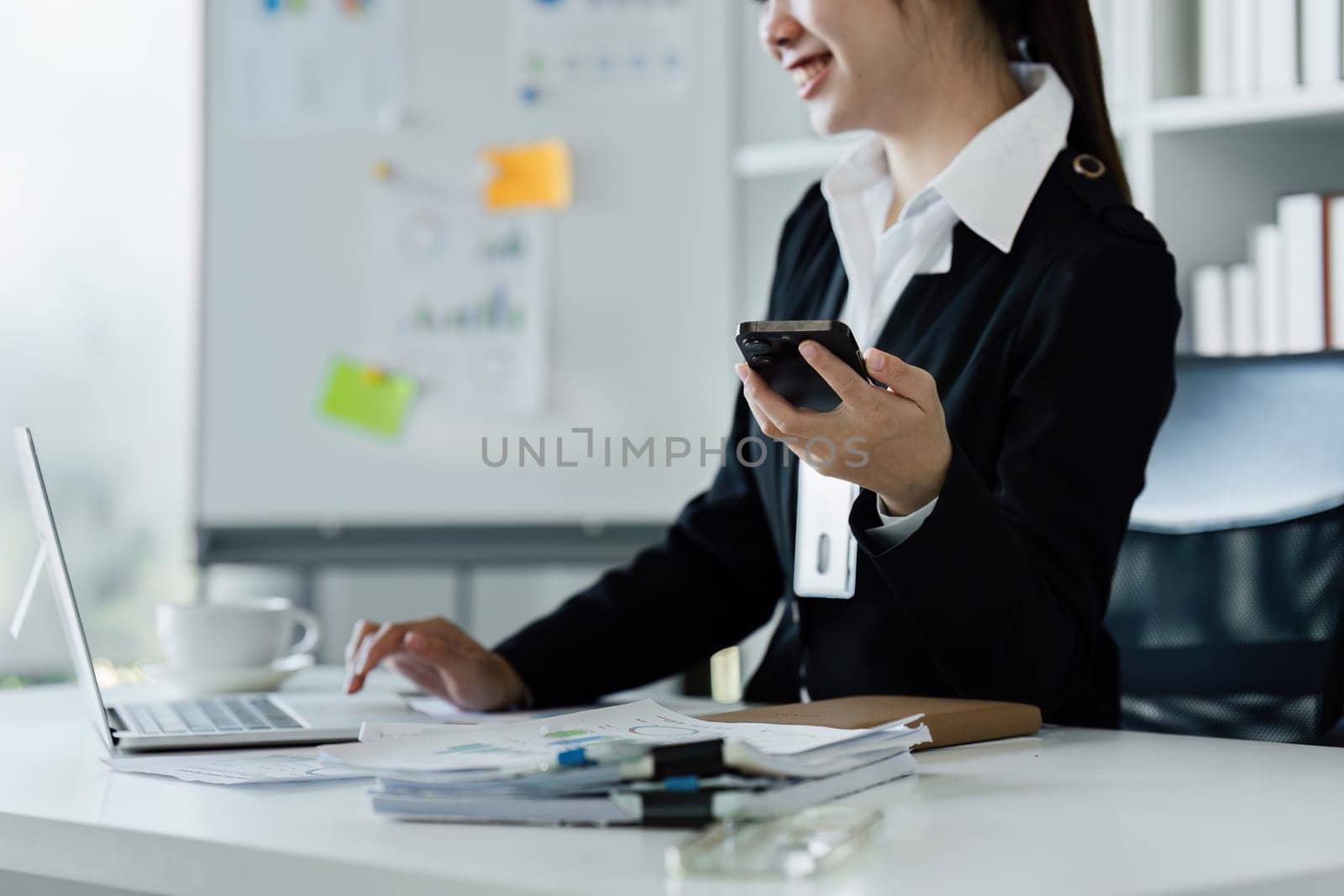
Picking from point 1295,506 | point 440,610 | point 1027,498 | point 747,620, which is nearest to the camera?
point 1027,498

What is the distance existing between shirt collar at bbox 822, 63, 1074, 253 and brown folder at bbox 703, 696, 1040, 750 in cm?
40

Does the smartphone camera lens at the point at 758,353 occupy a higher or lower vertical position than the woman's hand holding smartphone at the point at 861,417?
higher

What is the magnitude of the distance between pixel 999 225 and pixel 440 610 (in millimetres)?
1457

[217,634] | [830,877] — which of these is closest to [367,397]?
[217,634]

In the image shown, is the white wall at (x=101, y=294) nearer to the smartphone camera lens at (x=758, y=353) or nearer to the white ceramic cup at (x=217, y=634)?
the white ceramic cup at (x=217, y=634)

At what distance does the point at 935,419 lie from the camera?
2.79ft

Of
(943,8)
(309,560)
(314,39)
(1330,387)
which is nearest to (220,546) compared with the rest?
(309,560)

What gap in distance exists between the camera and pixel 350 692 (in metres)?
1.11

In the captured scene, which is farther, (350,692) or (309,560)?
(309,560)

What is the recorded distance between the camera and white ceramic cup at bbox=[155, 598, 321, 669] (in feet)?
3.72

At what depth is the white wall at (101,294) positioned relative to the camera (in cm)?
248

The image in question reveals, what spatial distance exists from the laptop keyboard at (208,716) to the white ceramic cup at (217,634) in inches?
3.2

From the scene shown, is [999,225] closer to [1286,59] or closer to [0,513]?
[1286,59]

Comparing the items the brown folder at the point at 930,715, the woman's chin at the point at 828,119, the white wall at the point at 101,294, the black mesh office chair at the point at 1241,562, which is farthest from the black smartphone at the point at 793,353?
the white wall at the point at 101,294
